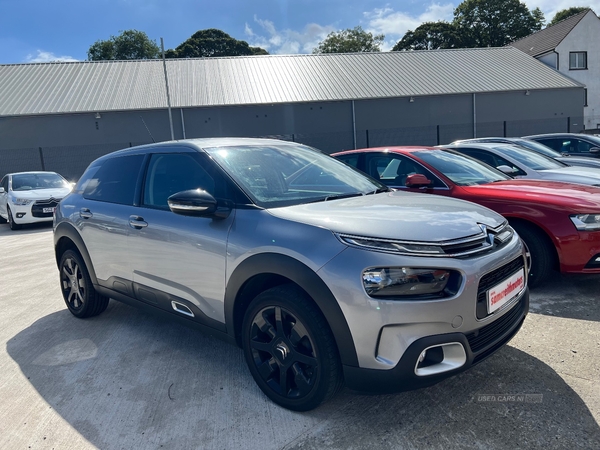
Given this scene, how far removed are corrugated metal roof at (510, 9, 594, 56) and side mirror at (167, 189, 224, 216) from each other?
37179mm

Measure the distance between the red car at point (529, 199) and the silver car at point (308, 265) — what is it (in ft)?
4.51

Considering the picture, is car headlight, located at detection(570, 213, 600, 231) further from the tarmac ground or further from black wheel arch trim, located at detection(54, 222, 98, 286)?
black wheel arch trim, located at detection(54, 222, 98, 286)

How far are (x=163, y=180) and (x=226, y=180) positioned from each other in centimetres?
77

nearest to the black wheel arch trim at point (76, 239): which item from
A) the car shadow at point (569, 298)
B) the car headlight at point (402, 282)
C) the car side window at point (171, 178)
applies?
the car side window at point (171, 178)

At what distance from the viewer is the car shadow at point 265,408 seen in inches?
95.1

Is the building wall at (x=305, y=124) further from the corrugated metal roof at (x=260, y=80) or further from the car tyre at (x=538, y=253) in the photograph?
the car tyre at (x=538, y=253)

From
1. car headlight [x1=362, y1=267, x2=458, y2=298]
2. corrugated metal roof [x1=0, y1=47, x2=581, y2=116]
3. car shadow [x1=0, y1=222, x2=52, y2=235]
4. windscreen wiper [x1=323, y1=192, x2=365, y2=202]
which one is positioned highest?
corrugated metal roof [x1=0, y1=47, x2=581, y2=116]

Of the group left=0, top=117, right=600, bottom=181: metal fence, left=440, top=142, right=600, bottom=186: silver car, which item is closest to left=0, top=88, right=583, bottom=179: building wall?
left=0, top=117, right=600, bottom=181: metal fence

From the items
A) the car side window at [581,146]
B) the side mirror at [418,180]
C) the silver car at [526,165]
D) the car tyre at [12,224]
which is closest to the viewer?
the side mirror at [418,180]

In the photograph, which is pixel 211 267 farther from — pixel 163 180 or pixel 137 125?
pixel 137 125

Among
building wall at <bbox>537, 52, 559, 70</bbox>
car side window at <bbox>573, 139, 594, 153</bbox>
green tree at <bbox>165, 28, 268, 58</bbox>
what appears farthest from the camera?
green tree at <bbox>165, 28, 268, 58</bbox>

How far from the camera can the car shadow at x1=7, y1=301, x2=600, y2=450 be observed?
242 centimetres

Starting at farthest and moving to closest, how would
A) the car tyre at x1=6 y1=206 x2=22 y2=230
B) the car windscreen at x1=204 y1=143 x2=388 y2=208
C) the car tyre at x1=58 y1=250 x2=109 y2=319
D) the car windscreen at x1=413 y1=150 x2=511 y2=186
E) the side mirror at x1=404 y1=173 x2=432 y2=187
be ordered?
1. the car tyre at x1=6 y1=206 x2=22 y2=230
2. the car windscreen at x1=413 y1=150 x2=511 y2=186
3. the side mirror at x1=404 y1=173 x2=432 y2=187
4. the car tyre at x1=58 y1=250 x2=109 y2=319
5. the car windscreen at x1=204 y1=143 x2=388 y2=208

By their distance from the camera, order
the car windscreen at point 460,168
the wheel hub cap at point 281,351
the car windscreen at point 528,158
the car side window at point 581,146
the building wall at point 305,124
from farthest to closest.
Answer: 1. the building wall at point 305,124
2. the car side window at point 581,146
3. the car windscreen at point 528,158
4. the car windscreen at point 460,168
5. the wheel hub cap at point 281,351
